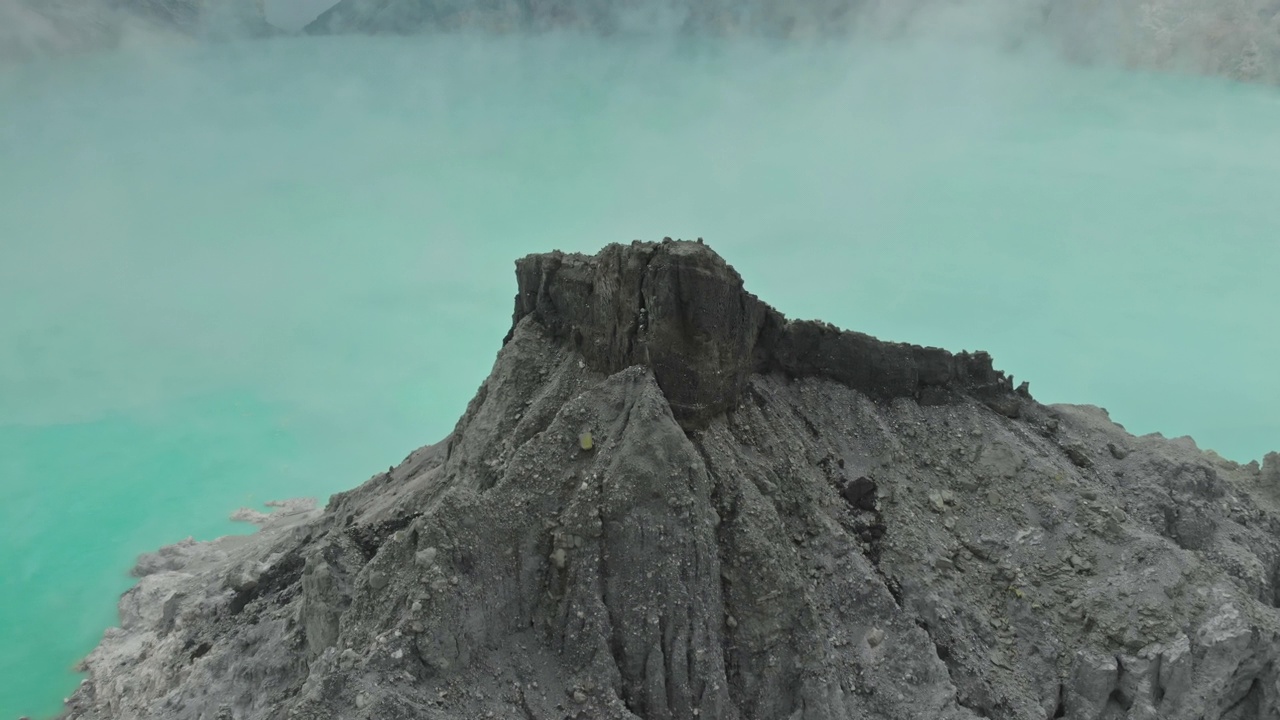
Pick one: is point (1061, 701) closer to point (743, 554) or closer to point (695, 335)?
point (743, 554)

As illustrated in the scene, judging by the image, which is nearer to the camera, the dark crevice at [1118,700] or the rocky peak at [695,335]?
the dark crevice at [1118,700]

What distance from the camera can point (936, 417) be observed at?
1174 inches

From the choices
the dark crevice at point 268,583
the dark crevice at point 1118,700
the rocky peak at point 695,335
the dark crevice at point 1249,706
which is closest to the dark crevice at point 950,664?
the dark crevice at point 1118,700

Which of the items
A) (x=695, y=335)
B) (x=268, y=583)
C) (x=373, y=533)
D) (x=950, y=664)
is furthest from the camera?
(x=268, y=583)

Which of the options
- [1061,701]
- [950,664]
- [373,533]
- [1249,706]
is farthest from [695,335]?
[1249,706]

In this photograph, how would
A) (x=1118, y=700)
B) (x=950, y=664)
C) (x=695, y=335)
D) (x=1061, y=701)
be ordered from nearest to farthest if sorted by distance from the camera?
(x=950, y=664), (x=1061, y=701), (x=1118, y=700), (x=695, y=335)

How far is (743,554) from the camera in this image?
885 inches

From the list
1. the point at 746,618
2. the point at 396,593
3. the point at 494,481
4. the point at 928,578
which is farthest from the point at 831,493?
the point at 396,593

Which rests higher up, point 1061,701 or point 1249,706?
point 1061,701

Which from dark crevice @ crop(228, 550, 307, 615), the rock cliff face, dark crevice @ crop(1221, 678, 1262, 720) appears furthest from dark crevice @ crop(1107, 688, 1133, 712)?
dark crevice @ crop(228, 550, 307, 615)

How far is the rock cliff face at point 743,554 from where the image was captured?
20906 mm

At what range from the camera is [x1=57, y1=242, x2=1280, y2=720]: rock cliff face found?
2091 centimetres

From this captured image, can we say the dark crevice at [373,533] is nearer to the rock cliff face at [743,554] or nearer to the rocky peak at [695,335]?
the rock cliff face at [743,554]

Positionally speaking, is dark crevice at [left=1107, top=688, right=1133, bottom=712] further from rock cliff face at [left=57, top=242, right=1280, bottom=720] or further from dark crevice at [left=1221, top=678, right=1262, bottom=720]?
dark crevice at [left=1221, top=678, right=1262, bottom=720]
